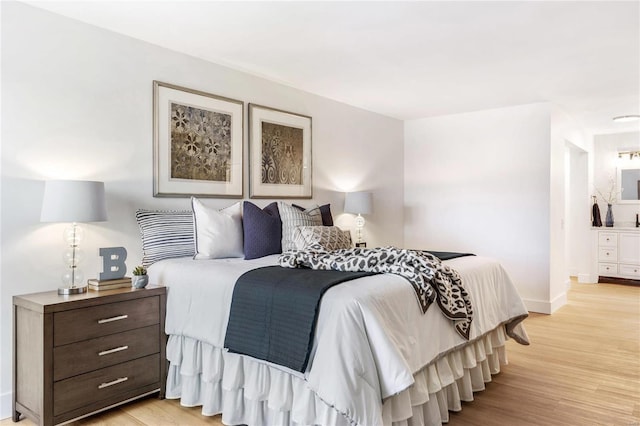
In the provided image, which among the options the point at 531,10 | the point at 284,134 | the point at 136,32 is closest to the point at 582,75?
the point at 531,10

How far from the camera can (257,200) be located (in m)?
4.09

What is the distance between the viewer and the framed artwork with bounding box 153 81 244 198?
3.31m

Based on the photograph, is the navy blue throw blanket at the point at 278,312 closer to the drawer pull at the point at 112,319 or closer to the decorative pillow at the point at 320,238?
the drawer pull at the point at 112,319

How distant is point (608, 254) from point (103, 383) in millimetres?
7249

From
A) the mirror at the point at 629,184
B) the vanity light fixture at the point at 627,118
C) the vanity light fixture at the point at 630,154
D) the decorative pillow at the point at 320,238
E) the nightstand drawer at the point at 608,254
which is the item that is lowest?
the nightstand drawer at the point at 608,254

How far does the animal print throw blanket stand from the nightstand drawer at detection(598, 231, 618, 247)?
5560 mm

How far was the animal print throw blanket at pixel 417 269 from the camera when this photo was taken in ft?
7.54

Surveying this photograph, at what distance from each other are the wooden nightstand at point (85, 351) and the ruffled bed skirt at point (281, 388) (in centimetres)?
17

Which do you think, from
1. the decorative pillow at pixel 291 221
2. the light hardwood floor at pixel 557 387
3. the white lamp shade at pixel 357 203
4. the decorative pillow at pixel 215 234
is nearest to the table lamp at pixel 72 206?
the decorative pillow at pixel 215 234

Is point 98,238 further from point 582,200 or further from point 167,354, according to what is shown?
point 582,200

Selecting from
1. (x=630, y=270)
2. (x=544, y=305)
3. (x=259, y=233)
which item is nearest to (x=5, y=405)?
(x=259, y=233)

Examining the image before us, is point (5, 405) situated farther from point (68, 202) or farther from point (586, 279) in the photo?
point (586, 279)

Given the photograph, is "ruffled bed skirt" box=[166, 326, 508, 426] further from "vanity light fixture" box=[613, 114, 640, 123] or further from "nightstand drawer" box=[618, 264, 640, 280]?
"nightstand drawer" box=[618, 264, 640, 280]

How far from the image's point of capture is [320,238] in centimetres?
329
